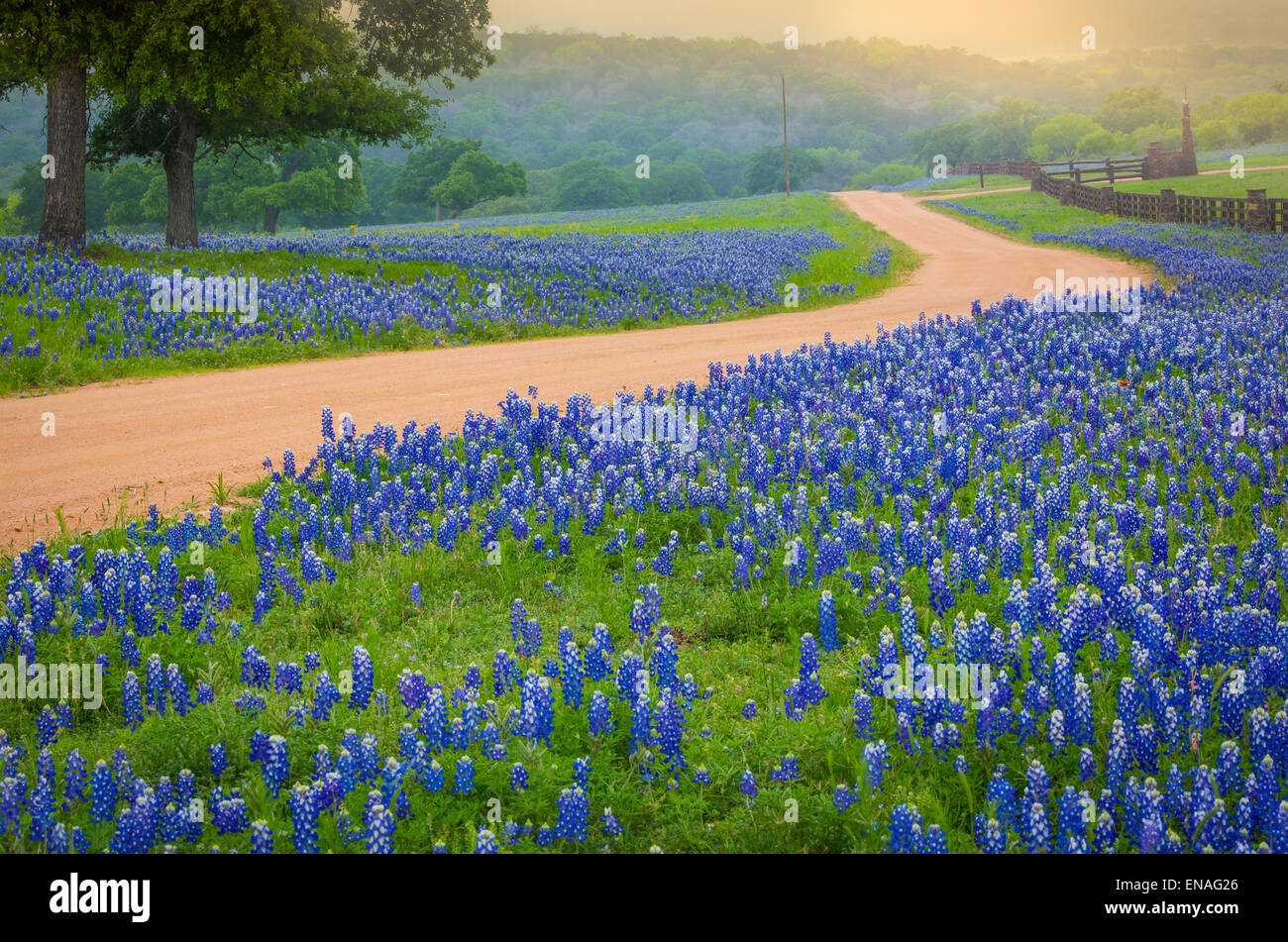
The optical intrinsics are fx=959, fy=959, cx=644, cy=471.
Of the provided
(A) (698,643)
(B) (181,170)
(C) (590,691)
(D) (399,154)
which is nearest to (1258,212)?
(B) (181,170)

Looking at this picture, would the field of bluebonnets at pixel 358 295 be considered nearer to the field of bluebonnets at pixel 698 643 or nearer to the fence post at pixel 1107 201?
the field of bluebonnets at pixel 698 643

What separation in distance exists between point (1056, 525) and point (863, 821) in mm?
3800

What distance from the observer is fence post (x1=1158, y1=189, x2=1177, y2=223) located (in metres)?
37.1

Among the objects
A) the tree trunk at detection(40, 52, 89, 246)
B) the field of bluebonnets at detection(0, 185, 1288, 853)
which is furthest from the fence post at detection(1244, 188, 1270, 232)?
the tree trunk at detection(40, 52, 89, 246)

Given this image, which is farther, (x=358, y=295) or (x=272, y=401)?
(x=358, y=295)

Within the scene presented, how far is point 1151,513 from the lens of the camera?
7.24 metres

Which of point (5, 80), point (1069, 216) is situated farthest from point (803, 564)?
point (1069, 216)

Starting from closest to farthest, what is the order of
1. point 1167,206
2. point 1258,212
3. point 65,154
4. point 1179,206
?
point 65,154, point 1258,212, point 1179,206, point 1167,206

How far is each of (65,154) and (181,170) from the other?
675 cm

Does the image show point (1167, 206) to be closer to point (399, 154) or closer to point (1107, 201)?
point (1107, 201)

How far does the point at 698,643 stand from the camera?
581 centimetres

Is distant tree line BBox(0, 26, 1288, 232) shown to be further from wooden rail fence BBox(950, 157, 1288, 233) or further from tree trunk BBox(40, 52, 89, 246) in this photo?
wooden rail fence BBox(950, 157, 1288, 233)

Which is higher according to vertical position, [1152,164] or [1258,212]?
[1152,164]

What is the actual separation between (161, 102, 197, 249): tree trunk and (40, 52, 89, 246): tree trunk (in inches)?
205
